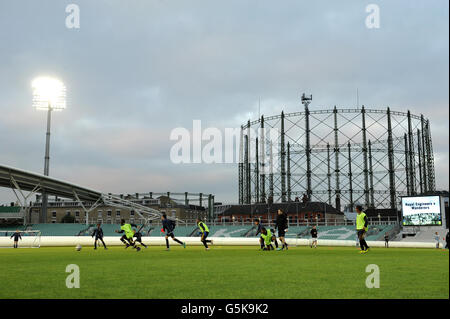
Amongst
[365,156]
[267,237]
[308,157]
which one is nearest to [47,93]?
[308,157]

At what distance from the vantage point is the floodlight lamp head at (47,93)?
47.4 m

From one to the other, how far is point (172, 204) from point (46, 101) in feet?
131

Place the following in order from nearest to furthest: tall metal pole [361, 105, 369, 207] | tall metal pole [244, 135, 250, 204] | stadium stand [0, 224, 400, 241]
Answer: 1. stadium stand [0, 224, 400, 241]
2. tall metal pole [361, 105, 369, 207]
3. tall metal pole [244, 135, 250, 204]

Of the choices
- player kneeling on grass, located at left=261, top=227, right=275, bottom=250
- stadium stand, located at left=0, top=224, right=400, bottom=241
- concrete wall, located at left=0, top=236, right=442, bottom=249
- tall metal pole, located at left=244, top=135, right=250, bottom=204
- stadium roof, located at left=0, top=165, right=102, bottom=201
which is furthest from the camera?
tall metal pole, located at left=244, top=135, right=250, bottom=204

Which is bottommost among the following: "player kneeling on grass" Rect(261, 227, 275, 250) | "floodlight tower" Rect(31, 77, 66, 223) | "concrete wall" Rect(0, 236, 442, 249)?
"concrete wall" Rect(0, 236, 442, 249)

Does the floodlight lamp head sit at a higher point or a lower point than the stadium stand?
higher

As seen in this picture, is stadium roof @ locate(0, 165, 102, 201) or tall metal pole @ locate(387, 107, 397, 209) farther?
tall metal pole @ locate(387, 107, 397, 209)

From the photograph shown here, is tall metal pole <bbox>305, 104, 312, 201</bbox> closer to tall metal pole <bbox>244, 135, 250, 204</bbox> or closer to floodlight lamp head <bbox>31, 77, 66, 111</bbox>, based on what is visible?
tall metal pole <bbox>244, 135, 250, 204</bbox>

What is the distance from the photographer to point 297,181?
196 ft

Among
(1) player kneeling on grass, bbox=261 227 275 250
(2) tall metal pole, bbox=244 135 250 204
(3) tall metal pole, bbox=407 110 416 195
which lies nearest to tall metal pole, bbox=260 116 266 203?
(2) tall metal pole, bbox=244 135 250 204

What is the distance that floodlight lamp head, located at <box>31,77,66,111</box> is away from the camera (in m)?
47.4

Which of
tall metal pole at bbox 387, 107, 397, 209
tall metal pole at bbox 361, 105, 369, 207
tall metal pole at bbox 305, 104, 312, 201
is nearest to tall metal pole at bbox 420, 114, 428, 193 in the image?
tall metal pole at bbox 387, 107, 397, 209

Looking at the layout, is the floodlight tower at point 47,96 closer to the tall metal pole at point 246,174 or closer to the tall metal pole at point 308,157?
the tall metal pole at point 246,174

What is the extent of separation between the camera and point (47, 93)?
47750mm
